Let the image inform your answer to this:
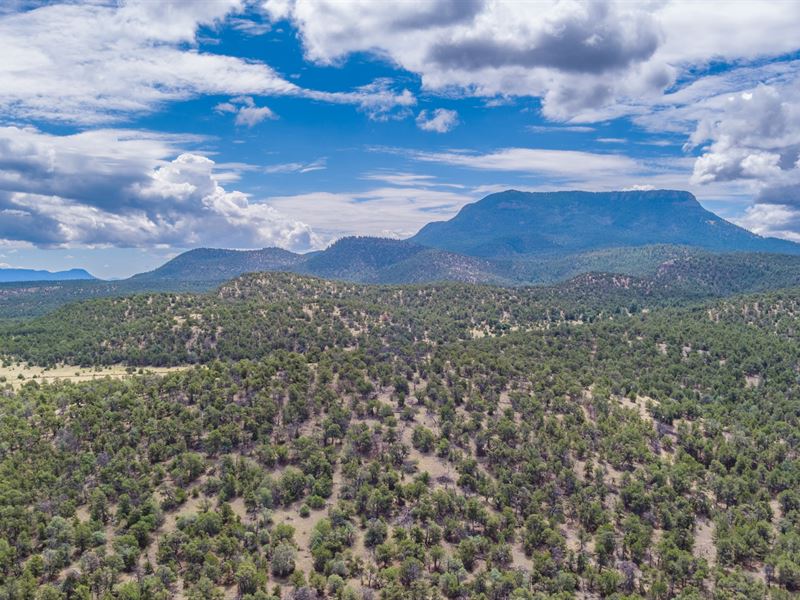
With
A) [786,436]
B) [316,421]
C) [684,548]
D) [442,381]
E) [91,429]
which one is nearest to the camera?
[684,548]

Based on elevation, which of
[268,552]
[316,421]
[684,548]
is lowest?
[684,548]

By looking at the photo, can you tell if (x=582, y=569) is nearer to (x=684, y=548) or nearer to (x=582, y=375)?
(x=684, y=548)

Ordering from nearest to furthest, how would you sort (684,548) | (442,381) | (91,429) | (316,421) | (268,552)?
(268,552) < (684,548) < (91,429) < (316,421) < (442,381)

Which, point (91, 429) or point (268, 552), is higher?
point (91, 429)

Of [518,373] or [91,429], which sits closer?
[91,429]

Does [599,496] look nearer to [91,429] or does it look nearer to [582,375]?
[582,375]

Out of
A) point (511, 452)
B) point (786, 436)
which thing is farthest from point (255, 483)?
point (786, 436)
